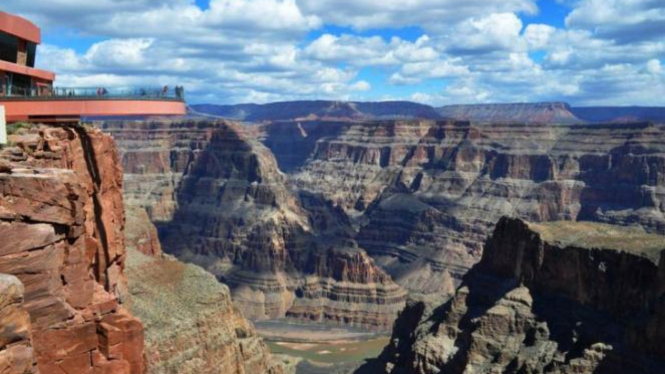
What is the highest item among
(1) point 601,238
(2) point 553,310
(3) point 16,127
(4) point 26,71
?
(4) point 26,71

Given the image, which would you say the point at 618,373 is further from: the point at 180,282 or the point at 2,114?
the point at 2,114

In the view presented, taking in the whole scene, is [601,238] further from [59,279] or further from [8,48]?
[59,279]

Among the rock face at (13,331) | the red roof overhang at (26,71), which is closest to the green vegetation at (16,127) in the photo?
the red roof overhang at (26,71)

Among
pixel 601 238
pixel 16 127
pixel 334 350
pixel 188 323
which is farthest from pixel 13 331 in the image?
pixel 334 350

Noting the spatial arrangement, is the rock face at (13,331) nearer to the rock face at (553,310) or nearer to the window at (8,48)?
the window at (8,48)

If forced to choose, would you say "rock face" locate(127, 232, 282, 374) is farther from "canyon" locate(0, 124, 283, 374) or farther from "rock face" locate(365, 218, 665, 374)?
"rock face" locate(365, 218, 665, 374)

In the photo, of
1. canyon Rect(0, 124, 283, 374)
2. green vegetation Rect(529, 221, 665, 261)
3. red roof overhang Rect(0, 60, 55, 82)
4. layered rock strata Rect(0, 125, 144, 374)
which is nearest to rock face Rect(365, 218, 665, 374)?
green vegetation Rect(529, 221, 665, 261)
